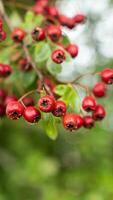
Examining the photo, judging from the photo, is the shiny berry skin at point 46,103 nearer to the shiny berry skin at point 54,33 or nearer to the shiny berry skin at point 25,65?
the shiny berry skin at point 54,33

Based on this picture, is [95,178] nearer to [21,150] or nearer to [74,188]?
[74,188]

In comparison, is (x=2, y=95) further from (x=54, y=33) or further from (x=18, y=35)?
→ (x=54, y=33)

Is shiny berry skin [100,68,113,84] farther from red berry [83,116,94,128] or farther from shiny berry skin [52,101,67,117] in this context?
shiny berry skin [52,101,67,117]

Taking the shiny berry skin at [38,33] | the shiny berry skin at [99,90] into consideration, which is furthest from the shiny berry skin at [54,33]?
the shiny berry skin at [99,90]

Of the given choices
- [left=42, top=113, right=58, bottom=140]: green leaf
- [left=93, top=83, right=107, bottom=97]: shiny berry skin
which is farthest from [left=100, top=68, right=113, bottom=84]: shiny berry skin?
[left=42, top=113, right=58, bottom=140]: green leaf

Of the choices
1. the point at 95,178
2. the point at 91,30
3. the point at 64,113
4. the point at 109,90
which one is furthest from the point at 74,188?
the point at 64,113

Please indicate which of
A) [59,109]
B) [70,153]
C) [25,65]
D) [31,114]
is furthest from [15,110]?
[70,153]
